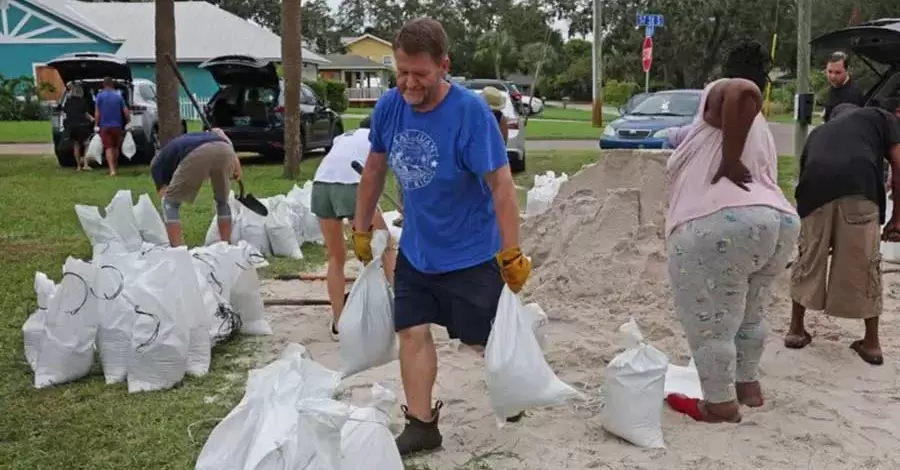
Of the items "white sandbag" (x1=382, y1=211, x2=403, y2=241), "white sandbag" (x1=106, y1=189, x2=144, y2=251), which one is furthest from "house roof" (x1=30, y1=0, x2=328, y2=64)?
"white sandbag" (x1=106, y1=189, x2=144, y2=251)

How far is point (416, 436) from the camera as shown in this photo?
3867mm

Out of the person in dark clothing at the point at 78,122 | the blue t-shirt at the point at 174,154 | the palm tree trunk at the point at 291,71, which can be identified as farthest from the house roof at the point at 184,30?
the blue t-shirt at the point at 174,154

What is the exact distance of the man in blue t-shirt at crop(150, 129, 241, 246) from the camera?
6.96 m

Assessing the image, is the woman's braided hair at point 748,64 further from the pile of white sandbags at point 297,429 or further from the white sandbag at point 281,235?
the white sandbag at point 281,235

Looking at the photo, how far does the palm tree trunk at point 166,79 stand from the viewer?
547 inches

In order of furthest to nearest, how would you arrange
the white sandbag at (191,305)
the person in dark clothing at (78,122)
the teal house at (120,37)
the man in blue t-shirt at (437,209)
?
the teal house at (120,37)
the person in dark clothing at (78,122)
the white sandbag at (191,305)
the man in blue t-shirt at (437,209)

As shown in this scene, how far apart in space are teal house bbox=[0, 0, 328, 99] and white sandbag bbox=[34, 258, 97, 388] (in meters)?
31.3

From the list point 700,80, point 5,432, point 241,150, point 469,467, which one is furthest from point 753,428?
point 700,80

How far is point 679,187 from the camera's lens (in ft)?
13.4

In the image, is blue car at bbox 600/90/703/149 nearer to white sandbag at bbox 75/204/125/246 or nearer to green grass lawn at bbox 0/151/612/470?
green grass lawn at bbox 0/151/612/470

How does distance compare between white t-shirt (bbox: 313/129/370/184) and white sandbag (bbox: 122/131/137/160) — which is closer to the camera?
white t-shirt (bbox: 313/129/370/184)

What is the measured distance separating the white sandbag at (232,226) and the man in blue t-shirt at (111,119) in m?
7.57

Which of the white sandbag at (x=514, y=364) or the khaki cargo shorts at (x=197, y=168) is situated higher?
the khaki cargo shorts at (x=197, y=168)

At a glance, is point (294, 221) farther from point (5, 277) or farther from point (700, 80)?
point (700, 80)
